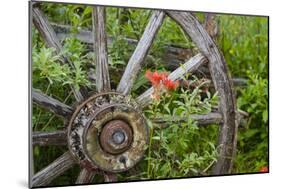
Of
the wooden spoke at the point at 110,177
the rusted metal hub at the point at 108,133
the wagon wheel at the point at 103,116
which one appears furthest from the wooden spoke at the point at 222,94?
the wooden spoke at the point at 110,177

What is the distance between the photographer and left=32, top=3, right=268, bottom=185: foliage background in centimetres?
274

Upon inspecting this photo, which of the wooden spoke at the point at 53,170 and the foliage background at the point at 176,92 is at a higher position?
the foliage background at the point at 176,92

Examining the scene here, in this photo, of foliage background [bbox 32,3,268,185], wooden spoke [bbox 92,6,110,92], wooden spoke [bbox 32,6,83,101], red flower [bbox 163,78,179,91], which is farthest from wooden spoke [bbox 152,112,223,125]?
wooden spoke [bbox 32,6,83,101]

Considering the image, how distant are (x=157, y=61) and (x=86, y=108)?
0.45 metres

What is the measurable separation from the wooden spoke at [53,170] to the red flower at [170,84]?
0.62 metres

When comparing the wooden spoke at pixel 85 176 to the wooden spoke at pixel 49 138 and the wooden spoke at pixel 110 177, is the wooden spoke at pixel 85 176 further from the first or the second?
the wooden spoke at pixel 49 138

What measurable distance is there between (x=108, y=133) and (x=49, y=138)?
300mm

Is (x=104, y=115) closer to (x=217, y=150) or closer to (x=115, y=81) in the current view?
(x=115, y=81)

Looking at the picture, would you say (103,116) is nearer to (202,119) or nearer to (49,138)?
(49,138)

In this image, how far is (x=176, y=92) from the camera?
2969 mm

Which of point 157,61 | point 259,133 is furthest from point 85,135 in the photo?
point 259,133

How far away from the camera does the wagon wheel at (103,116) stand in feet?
8.98

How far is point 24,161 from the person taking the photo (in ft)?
8.95

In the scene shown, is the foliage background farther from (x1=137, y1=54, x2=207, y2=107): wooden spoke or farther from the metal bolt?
the metal bolt
